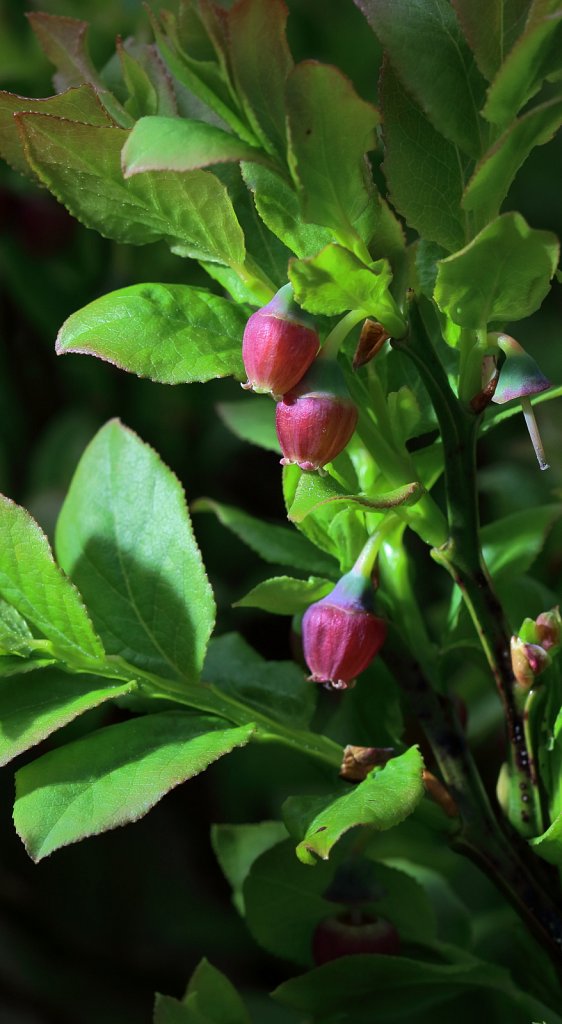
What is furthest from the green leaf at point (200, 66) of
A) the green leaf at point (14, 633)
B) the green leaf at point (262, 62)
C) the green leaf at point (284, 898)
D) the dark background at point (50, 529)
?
the dark background at point (50, 529)

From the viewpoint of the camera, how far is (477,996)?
0.87 metres

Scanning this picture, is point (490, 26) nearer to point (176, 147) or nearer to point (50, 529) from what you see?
point (176, 147)

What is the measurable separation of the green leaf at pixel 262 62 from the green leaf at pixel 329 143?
0.06ft

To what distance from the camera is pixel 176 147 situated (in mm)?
414

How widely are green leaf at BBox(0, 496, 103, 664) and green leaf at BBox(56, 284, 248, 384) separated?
0.30 feet

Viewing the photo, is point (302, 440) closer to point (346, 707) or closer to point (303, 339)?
point (303, 339)

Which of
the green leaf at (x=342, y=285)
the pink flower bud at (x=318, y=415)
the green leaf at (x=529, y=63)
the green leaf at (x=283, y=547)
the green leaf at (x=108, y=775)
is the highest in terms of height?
the green leaf at (x=529, y=63)

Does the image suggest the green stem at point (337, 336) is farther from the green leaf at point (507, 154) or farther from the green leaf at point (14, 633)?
the green leaf at point (14, 633)

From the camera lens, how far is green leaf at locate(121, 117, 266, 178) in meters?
0.41

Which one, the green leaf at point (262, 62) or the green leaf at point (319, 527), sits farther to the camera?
the green leaf at point (319, 527)

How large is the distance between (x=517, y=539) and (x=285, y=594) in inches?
6.8

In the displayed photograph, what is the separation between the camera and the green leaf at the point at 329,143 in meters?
0.43

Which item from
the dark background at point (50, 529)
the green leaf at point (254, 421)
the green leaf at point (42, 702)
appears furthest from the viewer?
the dark background at point (50, 529)

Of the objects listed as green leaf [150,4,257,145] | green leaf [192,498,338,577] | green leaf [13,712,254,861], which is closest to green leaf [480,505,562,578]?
green leaf [192,498,338,577]
